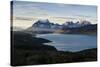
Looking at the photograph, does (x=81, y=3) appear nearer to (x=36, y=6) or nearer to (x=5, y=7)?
(x=36, y=6)

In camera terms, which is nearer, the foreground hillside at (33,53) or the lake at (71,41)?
the foreground hillside at (33,53)

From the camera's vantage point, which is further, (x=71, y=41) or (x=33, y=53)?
(x=71, y=41)

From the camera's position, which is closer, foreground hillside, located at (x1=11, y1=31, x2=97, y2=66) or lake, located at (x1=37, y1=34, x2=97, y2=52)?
foreground hillside, located at (x1=11, y1=31, x2=97, y2=66)

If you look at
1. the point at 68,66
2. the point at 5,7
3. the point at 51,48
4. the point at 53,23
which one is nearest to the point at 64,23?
the point at 53,23

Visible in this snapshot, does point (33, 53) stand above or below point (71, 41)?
below
